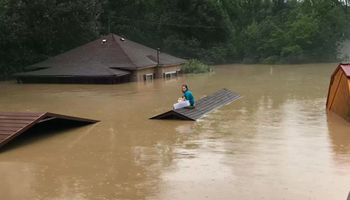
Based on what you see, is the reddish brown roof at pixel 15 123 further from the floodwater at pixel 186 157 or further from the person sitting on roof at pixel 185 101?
the person sitting on roof at pixel 185 101

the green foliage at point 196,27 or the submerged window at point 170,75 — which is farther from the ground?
the green foliage at point 196,27

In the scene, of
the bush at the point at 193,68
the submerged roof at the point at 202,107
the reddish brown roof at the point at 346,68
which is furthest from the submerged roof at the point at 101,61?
the reddish brown roof at the point at 346,68

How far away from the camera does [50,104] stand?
22.9m

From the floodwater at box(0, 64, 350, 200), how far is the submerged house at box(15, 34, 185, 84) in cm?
1228


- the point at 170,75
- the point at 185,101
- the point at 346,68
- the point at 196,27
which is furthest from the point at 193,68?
the point at 346,68

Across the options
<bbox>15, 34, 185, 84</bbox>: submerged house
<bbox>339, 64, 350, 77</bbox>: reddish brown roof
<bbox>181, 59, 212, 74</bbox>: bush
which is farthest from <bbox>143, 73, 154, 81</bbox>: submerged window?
<bbox>339, 64, 350, 77</bbox>: reddish brown roof

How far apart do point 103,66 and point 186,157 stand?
2386 cm

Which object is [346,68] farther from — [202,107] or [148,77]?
[148,77]

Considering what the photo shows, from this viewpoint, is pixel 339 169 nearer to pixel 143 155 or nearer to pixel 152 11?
pixel 143 155

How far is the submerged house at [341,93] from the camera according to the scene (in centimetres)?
1725

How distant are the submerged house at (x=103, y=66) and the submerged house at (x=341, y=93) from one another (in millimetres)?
17024

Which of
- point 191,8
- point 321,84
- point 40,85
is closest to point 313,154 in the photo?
point 321,84

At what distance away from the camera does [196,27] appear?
58188 mm

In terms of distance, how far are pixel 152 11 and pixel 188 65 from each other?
17.0 meters
